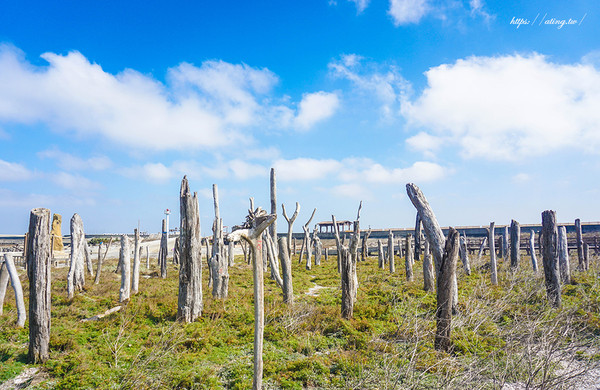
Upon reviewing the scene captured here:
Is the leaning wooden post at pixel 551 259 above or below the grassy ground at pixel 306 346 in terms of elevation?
above

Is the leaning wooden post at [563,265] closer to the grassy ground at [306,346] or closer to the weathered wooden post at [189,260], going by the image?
the grassy ground at [306,346]

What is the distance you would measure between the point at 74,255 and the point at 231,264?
11.9 m

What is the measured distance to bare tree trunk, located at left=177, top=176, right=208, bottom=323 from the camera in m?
8.71

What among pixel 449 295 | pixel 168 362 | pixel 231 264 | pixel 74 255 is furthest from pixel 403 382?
pixel 231 264

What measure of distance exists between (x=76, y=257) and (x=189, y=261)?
5383 millimetres

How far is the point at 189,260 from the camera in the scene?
8.87 metres

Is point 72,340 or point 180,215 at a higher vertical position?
point 180,215

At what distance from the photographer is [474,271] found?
59.0 feet

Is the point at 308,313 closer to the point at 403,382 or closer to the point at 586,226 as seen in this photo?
the point at 403,382

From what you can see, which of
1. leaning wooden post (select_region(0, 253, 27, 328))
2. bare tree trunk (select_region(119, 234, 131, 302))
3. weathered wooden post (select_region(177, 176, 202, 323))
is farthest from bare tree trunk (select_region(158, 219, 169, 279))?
leaning wooden post (select_region(0, 253, 27, 328))

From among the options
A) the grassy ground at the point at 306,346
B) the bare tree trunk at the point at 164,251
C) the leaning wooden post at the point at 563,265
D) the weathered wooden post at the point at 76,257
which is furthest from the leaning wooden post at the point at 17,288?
the leaning wooden post at the point at 563,265

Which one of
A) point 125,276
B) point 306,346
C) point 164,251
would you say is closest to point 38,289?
point 125,276

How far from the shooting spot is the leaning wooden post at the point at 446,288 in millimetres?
6410

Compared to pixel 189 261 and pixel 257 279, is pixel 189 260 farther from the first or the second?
pixel 257 279
